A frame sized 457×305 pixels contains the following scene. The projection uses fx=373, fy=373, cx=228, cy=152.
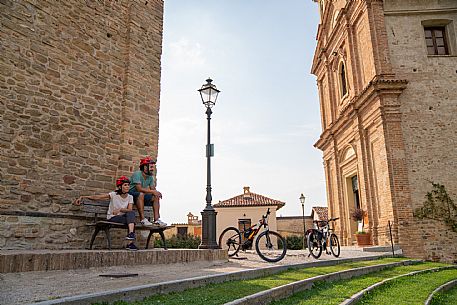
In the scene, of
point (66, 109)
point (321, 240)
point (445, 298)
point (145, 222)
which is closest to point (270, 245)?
point (321, 240)

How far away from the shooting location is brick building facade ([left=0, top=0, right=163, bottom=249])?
267 inches

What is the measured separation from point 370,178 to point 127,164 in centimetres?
1119

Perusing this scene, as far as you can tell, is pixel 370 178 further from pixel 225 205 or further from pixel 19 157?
pixel 225 205

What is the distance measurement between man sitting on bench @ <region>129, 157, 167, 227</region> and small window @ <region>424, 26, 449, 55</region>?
14410 millimetres

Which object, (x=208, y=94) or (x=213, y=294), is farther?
(x=208, y=94)

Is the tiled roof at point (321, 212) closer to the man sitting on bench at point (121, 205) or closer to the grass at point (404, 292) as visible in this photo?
the grass at point (404, 292)

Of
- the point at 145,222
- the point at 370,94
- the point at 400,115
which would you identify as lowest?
the point at 145,222

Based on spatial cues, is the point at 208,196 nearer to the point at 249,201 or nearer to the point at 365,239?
the point at 365,239

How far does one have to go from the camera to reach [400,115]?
49.1ft

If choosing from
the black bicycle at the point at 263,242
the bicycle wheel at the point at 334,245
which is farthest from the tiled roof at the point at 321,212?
the black bicycle at the point at 263,242

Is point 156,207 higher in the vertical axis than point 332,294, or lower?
higher

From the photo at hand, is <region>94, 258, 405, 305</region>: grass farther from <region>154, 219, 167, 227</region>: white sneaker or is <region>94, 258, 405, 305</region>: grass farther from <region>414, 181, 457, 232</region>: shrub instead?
<region>414, 181, 457, 232</region>: shrub

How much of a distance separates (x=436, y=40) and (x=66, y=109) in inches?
632

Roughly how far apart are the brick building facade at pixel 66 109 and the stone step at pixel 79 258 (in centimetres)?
137
